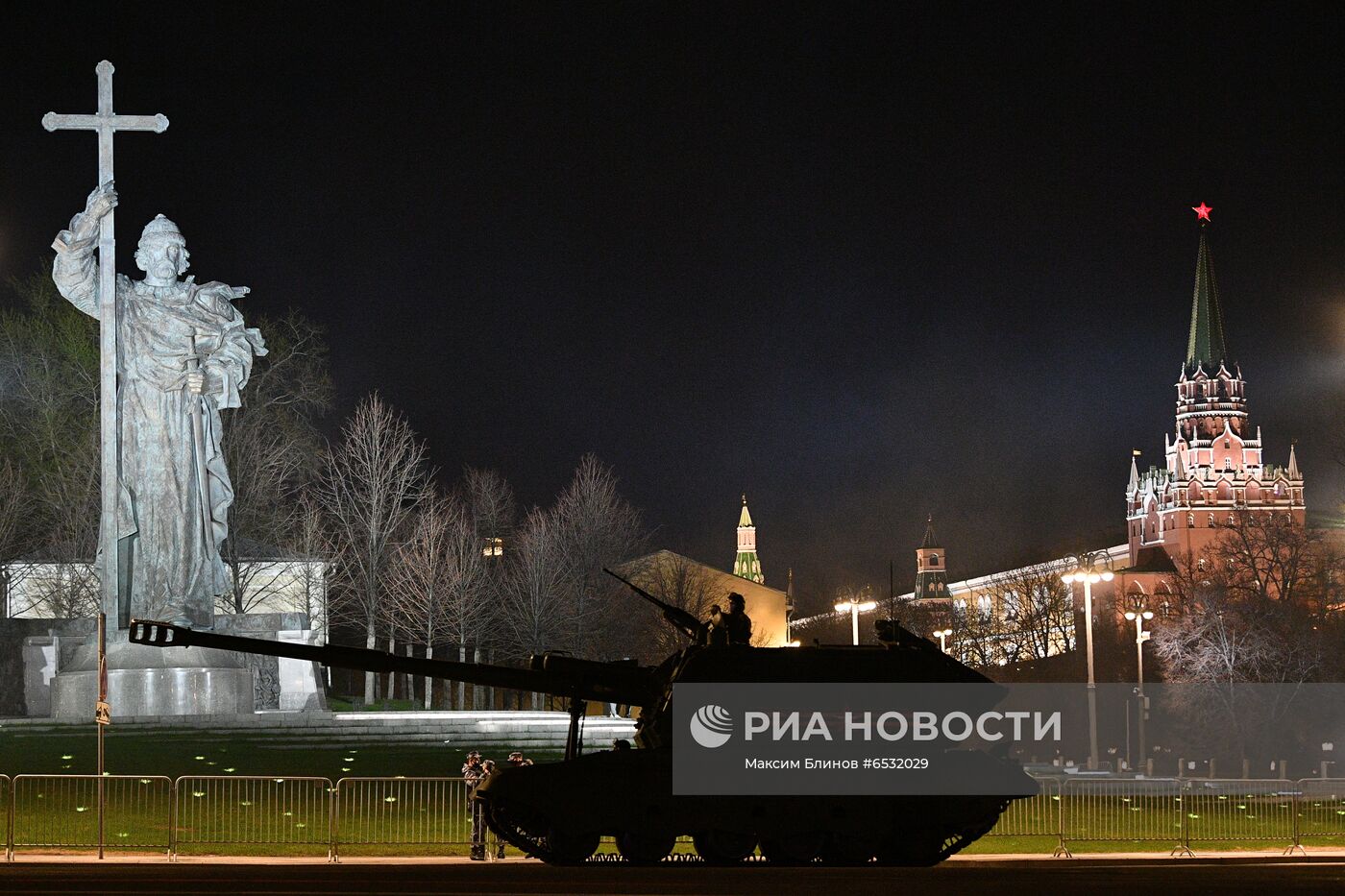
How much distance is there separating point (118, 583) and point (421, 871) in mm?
16908

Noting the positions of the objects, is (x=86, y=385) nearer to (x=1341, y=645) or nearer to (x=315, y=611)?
(x=315, y=611)

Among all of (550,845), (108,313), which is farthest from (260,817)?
(108,313)

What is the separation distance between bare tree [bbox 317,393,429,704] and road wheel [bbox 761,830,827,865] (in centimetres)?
3740

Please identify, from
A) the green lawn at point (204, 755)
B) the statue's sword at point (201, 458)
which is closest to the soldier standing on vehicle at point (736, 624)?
the green lawn at point (204, 755)

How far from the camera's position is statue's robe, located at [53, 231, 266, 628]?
109ft

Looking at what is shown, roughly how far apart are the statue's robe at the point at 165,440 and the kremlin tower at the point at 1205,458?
531ft

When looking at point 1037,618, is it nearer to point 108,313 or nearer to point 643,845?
point 108,313

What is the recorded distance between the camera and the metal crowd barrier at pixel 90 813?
22094mm

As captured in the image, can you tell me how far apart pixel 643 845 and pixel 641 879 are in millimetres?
1792

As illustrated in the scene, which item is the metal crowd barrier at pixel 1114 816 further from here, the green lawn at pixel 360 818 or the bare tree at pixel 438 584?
the bare tree at pixel 438 584

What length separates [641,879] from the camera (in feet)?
51.9

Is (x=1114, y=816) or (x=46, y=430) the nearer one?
(x=1114, y=816)

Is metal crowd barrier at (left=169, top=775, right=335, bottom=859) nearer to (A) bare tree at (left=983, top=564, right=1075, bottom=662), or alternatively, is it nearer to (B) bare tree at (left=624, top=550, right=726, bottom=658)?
(B) bare tree at (left=624, top=550, right=726, bottom=658)

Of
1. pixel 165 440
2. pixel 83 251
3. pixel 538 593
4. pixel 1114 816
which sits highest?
pixel 83 251
